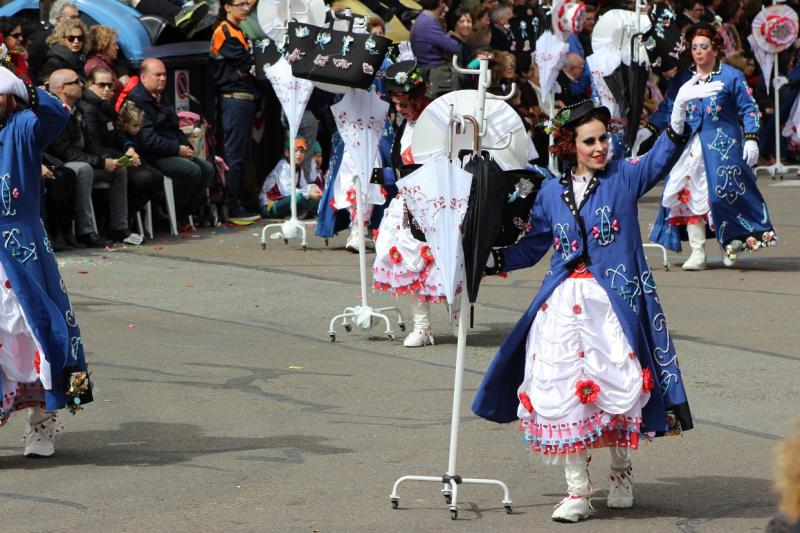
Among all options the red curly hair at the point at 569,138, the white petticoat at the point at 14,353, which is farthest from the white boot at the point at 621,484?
the white petticoat at the point at 14,353

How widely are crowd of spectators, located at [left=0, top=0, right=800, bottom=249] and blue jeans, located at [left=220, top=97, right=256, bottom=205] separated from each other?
0.01m

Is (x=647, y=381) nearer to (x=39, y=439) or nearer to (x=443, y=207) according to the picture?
(x=443, y=207)

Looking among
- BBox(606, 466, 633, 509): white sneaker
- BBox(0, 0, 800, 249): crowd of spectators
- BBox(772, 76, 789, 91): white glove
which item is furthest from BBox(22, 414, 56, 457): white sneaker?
BBox(772, 76, 789, 91): white glove

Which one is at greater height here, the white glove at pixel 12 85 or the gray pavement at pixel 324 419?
A: the white glove at pixel 12 85

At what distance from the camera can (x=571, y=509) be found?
18.5 feet

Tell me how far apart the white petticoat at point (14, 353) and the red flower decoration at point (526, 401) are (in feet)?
6.64

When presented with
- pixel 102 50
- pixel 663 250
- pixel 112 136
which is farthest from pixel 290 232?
pixel 663 250

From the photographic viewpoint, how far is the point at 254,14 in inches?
601

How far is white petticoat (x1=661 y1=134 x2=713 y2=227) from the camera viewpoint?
1168 cm

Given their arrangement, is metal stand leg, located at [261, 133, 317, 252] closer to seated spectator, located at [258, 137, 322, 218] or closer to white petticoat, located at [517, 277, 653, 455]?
seated spectator, located at [258, 137, 322, 218]

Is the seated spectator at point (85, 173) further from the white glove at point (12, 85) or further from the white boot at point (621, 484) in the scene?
the white boot at point (621, 484)

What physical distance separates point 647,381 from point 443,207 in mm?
1016

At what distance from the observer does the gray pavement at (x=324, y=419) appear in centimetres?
584

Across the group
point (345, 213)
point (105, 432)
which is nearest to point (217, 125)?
point (345, 213)
